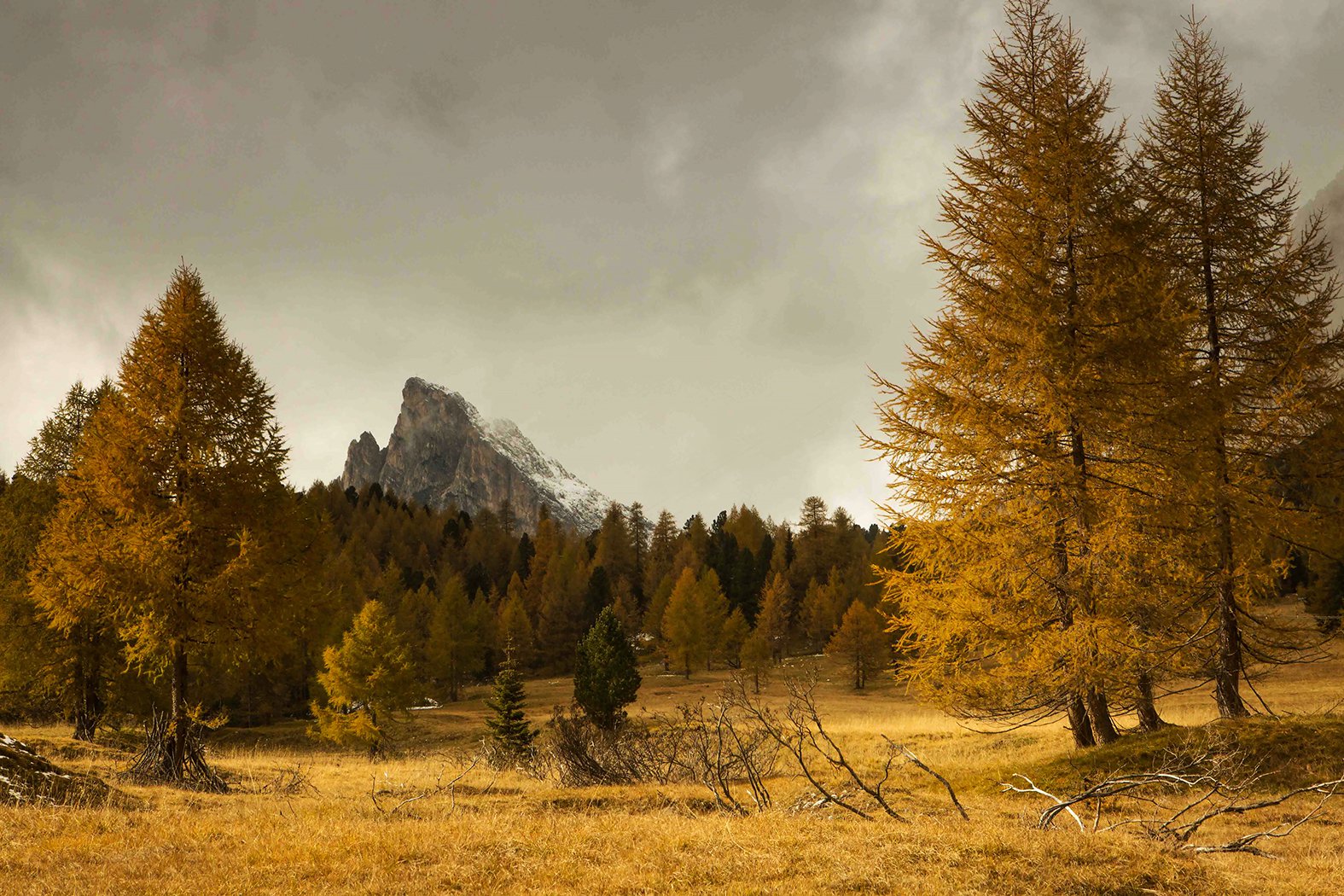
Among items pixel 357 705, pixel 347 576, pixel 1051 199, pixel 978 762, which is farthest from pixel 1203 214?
pixel 347 576

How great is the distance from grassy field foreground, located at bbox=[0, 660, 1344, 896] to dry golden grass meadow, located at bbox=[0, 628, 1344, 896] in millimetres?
24

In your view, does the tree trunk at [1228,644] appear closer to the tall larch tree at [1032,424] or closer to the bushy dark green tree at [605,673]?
the tall larch tree at [1032,424]

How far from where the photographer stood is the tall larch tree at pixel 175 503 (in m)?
12.3

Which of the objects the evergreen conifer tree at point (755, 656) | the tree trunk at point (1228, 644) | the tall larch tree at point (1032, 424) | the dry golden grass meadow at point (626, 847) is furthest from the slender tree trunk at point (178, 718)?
the evergreen conifer tree at point (755, 656)

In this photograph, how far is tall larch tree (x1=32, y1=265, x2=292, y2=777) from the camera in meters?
12.3

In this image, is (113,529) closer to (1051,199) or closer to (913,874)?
(913,874)

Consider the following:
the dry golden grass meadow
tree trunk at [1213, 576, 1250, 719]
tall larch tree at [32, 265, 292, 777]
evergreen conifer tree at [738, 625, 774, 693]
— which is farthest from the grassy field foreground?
evergreen conifer tree at [738, 625, 774, 693]

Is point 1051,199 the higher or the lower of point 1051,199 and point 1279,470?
the higher

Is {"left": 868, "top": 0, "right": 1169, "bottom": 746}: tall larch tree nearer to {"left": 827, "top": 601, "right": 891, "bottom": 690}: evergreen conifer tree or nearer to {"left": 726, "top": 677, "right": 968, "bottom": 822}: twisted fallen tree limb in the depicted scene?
{"left": 726, "top": 677, "right": 968, "bottom": 822}: twisted fallen tree limb

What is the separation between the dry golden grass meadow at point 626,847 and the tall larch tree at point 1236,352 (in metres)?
2.65

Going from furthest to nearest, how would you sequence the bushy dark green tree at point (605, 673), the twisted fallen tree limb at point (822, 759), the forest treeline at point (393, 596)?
1. the bushy dark green tree at point (605, 673)
2. the forest treeline at point (393, 596)
3. the twisted fallen tree limb at point (822, 759)

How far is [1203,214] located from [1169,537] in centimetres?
724

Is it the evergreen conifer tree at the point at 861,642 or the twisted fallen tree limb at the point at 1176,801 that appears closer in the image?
the twisted fallen tree limb at the point at 1176,801

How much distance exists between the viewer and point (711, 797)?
1022 cm
